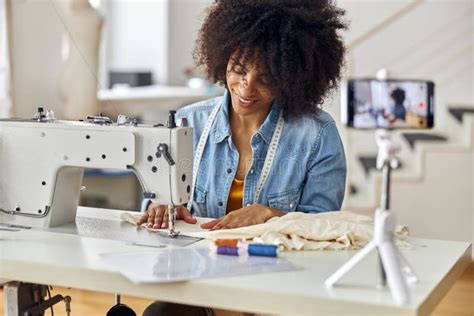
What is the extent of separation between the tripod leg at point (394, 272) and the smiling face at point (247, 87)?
0.81 m

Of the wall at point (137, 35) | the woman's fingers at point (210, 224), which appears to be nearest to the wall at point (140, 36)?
the wall at point (137, 35)

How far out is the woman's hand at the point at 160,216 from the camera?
2199 millimetres

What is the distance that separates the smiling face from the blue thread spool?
1.81 feet

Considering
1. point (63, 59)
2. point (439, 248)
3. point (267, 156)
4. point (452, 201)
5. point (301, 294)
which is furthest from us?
point (452, 201)

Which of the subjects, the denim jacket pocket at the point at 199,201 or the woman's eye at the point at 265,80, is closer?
the woman's eye at the point at 265,80

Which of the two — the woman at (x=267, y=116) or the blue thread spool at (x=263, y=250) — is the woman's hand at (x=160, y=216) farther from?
the blue thread spool at (x=263, y=250)

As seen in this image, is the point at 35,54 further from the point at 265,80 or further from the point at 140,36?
the point at 265,80

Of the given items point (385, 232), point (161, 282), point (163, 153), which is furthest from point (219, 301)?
point (163, 153)

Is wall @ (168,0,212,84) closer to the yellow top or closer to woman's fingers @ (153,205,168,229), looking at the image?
the yellow top

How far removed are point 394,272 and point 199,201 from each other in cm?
100

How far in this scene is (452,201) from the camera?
5.14m

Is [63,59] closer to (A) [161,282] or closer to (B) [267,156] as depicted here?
(B) [267,156]

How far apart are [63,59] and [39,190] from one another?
7.96 feet

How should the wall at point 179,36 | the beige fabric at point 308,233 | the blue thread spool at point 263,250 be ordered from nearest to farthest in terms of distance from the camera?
1. the blue thread spool at point 263,250
2. the beige fabric at point 308,233
3. the wall at point 179,36
